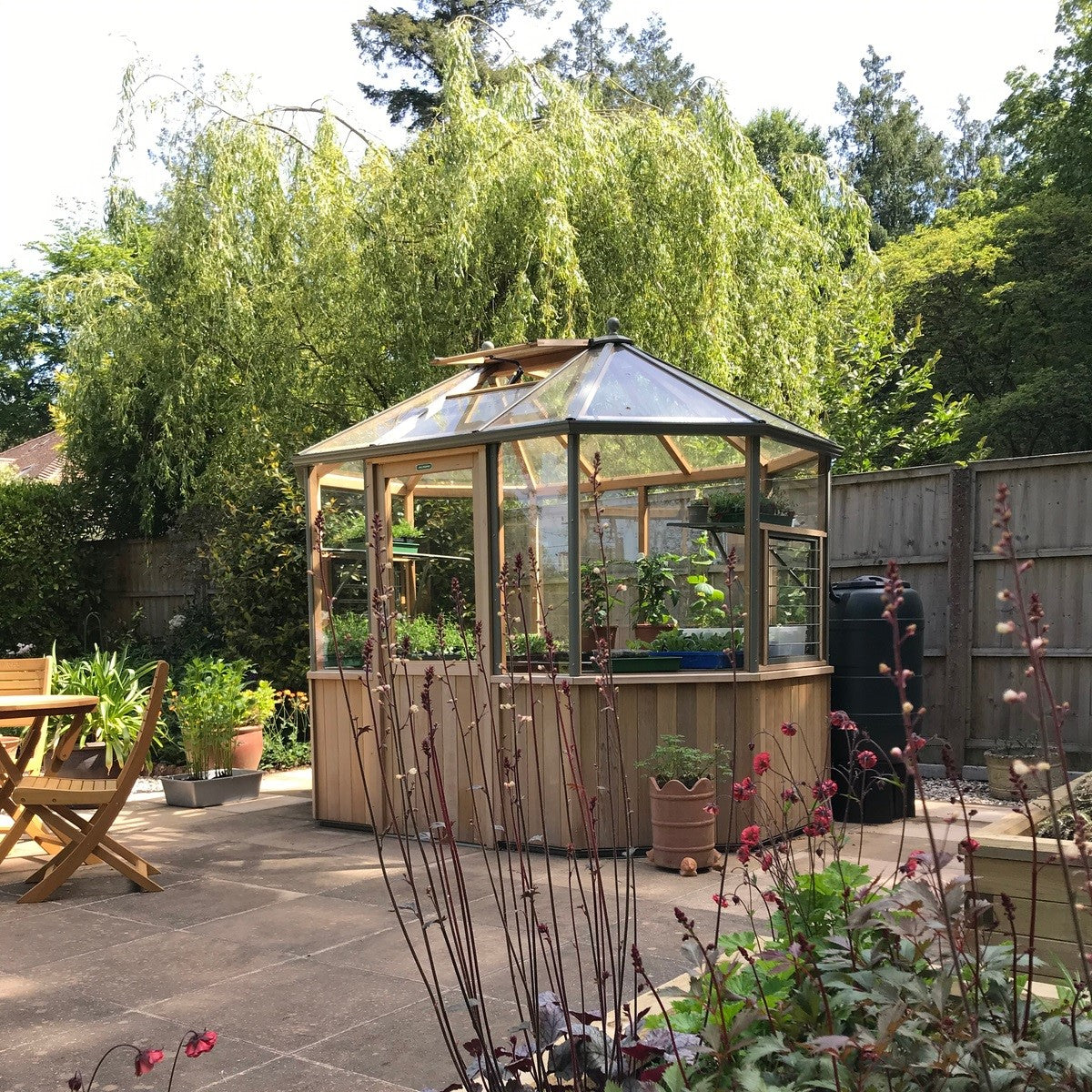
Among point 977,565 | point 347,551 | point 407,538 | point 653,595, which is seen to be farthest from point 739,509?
point 347,551

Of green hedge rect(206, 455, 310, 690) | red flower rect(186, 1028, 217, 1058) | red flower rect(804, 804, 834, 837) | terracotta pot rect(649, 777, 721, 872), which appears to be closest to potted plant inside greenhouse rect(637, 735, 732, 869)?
terracotta pot rect(649, 777, 721, 872)

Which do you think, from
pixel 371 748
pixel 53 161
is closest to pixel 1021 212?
pixel 53 161

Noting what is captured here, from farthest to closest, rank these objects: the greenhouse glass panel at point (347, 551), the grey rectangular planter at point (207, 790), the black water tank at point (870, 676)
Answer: the grey rectangular planter at point (207, 790) → the greenhouse glass panel at point (347, 551) → the black water tank at point (870, 676)

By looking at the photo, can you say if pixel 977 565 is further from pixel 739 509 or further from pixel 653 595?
pixel 653 595

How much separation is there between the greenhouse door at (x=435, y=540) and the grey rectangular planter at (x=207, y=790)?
2.05 meters

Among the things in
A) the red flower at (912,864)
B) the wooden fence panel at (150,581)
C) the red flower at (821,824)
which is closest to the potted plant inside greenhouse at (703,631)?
the red flower at (821,824)

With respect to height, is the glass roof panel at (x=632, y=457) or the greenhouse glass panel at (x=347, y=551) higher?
the glass roof panel at (x=632, y=457)

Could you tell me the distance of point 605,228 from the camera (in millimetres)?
9250

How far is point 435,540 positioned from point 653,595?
50.5 inches

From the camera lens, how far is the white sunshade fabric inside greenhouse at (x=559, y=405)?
18.9ft

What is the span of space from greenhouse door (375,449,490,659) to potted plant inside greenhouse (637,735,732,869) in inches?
50.3

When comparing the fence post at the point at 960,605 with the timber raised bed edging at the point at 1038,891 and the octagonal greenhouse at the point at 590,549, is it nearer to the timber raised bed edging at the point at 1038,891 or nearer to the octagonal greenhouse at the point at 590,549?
the octagonal greenhouse at the point at 590,549

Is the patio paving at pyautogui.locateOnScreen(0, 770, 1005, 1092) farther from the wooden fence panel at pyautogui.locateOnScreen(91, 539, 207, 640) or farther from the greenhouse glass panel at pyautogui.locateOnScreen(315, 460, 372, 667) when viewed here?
the wooden fence panel at pyautogui.locateOnScreen(91, 539, 207, 640)

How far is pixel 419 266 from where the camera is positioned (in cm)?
919
